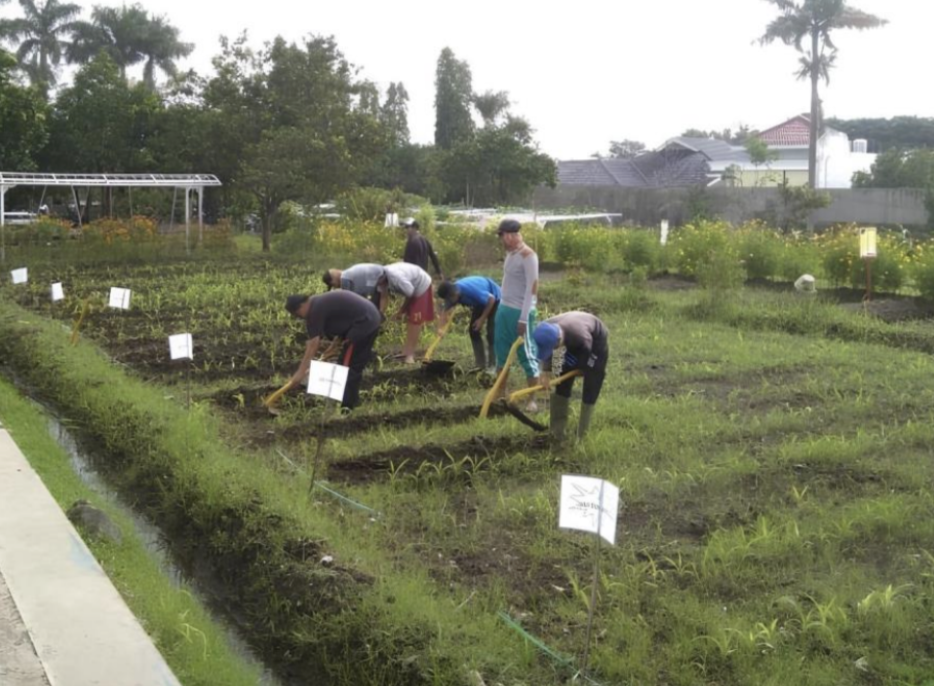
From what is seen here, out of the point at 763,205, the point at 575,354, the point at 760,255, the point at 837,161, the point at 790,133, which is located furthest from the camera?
the point at 790,133

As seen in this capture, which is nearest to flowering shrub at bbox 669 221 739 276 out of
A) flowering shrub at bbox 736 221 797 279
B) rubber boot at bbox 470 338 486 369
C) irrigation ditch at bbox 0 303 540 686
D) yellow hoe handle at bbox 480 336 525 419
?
flowering shrub at bbox 736 221 797 279

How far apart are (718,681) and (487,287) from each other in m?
5.56

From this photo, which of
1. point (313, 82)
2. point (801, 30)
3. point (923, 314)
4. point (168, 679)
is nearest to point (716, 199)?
point (801, 30)

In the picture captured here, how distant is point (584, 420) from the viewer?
6.73 metres

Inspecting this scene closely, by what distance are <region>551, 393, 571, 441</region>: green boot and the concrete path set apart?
3224mm

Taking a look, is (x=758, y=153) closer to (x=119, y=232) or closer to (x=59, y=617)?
(x=119, y=232)

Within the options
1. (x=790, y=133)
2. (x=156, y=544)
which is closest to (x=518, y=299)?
(x=156, y=544)

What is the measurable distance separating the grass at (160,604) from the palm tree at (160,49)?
42929mm

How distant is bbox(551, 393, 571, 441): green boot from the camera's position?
267 inches

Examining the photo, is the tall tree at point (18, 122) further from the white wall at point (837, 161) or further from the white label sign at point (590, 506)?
the white wall at point (837, 161)

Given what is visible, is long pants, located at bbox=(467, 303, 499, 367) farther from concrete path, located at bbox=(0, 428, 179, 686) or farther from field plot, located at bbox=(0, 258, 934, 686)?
concrete path, located at bbox=(0, 428, 179, 686)

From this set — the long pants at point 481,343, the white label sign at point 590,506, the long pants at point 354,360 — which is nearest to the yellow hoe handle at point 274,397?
the long pants at point 354,360

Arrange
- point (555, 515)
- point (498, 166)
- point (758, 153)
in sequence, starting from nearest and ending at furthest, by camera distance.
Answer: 1. point (555, 515)
2. point (498, 166)
3. point (758, 153)

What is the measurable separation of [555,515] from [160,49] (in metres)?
46.0
